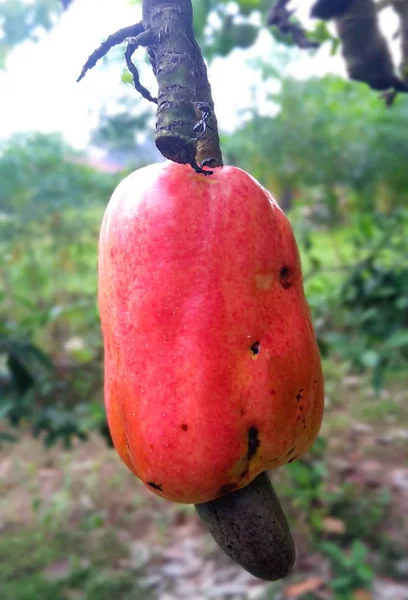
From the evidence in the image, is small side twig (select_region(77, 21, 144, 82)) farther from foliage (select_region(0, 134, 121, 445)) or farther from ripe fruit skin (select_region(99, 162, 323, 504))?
foliage (select_region(0, 134, 121, 445))

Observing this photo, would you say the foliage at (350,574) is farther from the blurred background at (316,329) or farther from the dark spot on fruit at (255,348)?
the dark spot on fruit at (255,348)

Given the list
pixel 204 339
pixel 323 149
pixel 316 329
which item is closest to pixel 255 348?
pixel 204 339

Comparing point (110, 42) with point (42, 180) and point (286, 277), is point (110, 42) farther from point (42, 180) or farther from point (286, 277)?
point (42, 180)

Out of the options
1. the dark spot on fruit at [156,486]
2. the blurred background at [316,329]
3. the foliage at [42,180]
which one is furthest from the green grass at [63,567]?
the foliage at [42,180]

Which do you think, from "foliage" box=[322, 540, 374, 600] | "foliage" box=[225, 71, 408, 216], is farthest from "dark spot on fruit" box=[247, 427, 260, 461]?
"foliage" box=[225, 71, 408, 216]

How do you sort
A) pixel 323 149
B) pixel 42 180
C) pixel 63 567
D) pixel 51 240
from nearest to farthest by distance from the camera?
pixel 63 567 → pixel 42 180 → pixel 323 149 → pixel 51 240

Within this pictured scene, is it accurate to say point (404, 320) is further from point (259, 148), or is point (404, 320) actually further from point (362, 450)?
point (259, 148)
